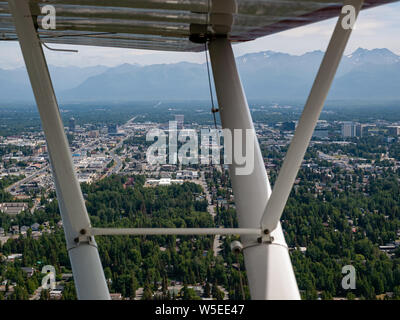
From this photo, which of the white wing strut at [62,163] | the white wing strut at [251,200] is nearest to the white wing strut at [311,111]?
the white wing strut at [251,200]

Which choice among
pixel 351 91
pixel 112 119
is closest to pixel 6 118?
pixel 112 119

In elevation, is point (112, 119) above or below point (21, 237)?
above

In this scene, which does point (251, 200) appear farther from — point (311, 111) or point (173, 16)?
point (173, 16)

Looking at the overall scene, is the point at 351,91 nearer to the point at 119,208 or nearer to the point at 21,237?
the point at 119,208

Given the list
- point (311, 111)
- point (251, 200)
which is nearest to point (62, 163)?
point (251, 200)

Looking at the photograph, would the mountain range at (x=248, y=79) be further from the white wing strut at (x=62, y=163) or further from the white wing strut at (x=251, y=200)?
the white wing strut at (x=62, y=163)

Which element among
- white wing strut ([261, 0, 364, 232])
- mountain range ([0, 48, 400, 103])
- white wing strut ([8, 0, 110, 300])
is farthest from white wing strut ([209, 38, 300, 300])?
mountain range ([0, 48, 400, 103])
